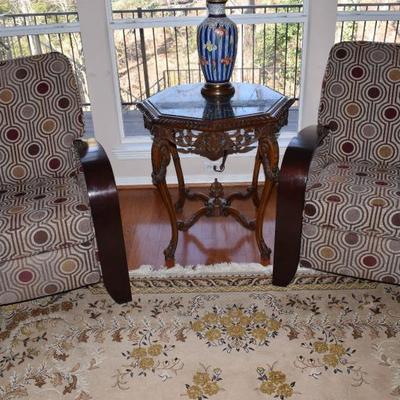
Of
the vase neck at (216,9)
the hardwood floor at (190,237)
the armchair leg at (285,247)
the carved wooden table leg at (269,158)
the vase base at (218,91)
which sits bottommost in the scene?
the hardwood floor at (190,237)

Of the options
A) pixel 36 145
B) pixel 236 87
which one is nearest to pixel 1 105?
pixel 36 145

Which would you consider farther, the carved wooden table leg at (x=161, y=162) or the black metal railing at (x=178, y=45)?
the black metal railing at (x=178, y=45)

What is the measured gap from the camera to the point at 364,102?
201 centimetres

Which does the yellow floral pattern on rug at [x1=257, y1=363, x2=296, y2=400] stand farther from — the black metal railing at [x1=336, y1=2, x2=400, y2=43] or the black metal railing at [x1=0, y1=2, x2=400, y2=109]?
the black metal railing at [x1=336, y1=2, x2=400, y2=43]

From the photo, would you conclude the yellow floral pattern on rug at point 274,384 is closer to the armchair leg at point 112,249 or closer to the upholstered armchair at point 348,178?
the upholstered armchair at point 348,178

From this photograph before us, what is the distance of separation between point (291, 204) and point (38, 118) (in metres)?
1.13

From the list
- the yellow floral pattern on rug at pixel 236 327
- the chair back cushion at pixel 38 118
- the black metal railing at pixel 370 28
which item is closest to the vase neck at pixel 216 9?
the chair back cushion at pixel 38 118

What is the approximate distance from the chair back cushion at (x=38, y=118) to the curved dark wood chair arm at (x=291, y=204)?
3.01 ft

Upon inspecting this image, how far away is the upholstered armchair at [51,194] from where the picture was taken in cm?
170

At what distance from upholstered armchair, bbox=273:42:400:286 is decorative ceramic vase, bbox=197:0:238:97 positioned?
0.44 m

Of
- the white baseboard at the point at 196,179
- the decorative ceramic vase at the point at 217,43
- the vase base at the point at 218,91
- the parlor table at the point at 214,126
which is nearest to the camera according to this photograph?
the parlor table at the point at 214,126

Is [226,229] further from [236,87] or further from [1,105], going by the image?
[1,105]

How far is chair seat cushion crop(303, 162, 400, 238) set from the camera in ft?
5.58

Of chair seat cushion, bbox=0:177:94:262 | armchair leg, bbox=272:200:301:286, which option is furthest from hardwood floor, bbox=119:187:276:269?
chair seat cushion, bbox=0:177:94:262
